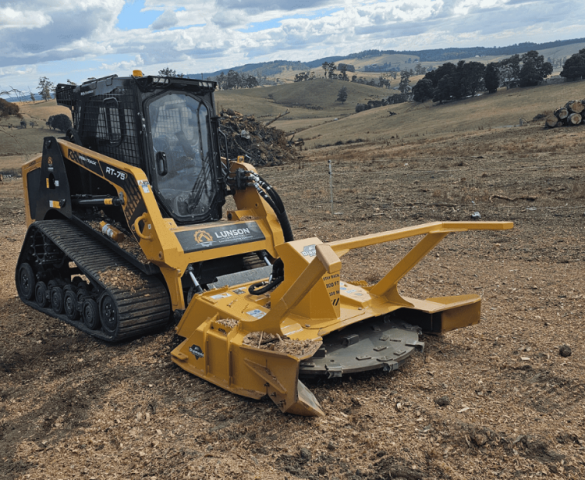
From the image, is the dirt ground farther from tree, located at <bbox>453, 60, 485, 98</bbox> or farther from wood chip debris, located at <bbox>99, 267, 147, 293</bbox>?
tree, located at <bbox>453, 60, 485, 98</bbox>

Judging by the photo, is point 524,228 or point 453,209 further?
point 453,209

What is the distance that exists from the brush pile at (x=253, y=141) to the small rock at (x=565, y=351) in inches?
855

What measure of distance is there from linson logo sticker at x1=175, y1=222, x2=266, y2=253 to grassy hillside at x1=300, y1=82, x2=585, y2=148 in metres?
32.6

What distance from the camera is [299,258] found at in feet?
15.7

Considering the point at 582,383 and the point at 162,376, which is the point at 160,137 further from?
the point at 582,383

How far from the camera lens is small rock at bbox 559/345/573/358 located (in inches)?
196

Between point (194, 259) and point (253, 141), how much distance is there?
2212 cm

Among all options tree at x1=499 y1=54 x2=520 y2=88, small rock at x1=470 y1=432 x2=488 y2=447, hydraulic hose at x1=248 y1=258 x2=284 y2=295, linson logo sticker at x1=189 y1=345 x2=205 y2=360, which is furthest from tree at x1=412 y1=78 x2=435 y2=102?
small rock at x1=470 y1=432 x2=488 y2=447

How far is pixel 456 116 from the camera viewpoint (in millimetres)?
47938

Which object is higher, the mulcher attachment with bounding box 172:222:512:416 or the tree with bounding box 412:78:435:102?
the tree with bounding box 412:78:435:102

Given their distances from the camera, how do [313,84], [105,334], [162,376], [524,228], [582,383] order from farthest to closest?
[313,84] < [524,228] < [105,334] < [162,376] < [582,383]

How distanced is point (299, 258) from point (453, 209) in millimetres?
8498

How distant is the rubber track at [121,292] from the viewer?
5746 mm

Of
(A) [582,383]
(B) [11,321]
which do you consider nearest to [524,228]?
(A) [582,383]
